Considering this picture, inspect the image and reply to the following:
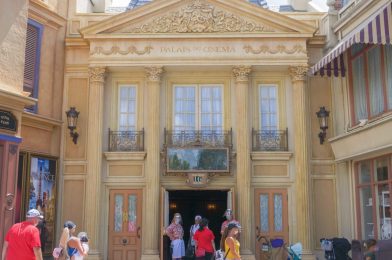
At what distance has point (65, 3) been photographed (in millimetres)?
16328

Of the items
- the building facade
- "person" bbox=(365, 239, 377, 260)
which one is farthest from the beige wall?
"person" bbox=(365, 239, 377, 260)

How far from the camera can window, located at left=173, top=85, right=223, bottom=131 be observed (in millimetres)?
16109

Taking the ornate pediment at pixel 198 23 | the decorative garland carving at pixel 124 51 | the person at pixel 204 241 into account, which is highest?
the ornate pediment at pixel 198 23

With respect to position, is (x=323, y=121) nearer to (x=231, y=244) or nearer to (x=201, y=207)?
(x=231, y=244)

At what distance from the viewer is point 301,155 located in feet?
50.1

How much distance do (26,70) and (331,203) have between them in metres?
9.75

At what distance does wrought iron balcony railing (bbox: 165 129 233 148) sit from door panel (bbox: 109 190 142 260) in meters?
1.87

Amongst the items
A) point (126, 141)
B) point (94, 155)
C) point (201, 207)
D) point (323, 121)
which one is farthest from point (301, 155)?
point (201, 207)

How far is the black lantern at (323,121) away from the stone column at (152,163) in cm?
488

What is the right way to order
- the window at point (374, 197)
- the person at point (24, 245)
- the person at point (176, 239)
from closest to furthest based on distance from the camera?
the person at point (24, 245) < the window at point (374, 197) < the person at point (176, 239)

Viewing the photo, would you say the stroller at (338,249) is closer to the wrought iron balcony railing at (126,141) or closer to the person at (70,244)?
the wrought iron balcony railing at (126,141)

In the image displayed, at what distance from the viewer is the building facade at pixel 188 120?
591 inches

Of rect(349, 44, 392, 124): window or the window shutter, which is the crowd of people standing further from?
the window shutter

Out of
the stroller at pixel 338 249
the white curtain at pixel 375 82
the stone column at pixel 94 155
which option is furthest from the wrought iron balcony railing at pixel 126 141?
the white curtain at pixel 375 82
